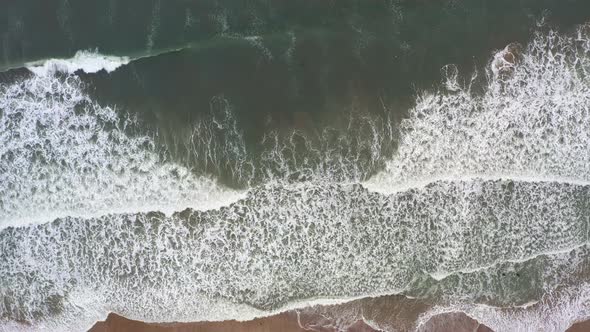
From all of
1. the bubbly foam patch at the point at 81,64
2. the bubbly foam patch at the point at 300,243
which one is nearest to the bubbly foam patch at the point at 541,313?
the bubbly foam patch at the point at 300,243

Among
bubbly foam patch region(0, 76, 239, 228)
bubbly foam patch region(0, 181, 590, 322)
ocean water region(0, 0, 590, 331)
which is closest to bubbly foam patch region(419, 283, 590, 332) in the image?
ocean water region(0, 0, 590, 331)

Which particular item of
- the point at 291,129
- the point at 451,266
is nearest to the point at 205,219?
the point at 291,129

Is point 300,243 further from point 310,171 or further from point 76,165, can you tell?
point 76,165

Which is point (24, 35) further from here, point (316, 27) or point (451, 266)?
point (451, 266)

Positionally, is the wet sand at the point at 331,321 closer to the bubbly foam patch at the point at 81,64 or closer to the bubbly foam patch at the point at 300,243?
the bubbly foam patch at the point at 300,243

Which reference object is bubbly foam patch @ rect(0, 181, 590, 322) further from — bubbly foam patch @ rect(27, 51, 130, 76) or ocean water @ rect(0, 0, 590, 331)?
bubbly foam patch @ rect(27, 51, 130, 76)

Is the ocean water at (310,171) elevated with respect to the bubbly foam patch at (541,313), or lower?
elevated

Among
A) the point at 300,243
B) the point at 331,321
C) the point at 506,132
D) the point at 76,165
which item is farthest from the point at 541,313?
the point at 76,165
